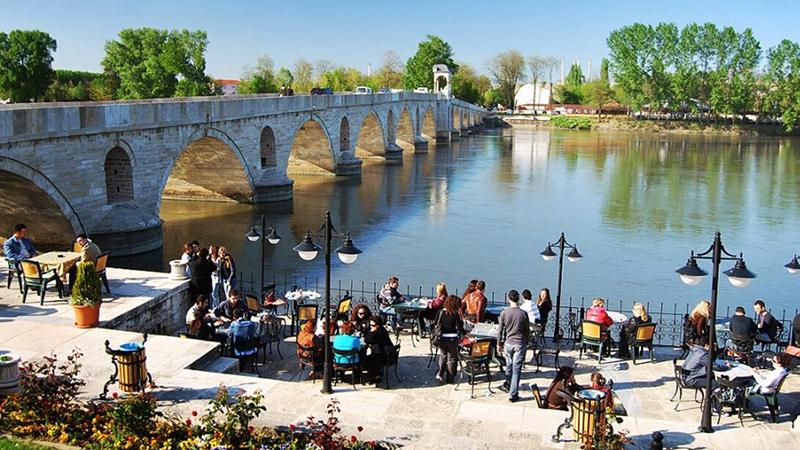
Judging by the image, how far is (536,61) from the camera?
104812mm

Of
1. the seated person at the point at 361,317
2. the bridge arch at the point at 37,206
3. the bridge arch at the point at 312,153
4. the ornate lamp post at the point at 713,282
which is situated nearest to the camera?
the ornate lamp post at the point at 713,282

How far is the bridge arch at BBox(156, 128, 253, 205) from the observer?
26.0 m

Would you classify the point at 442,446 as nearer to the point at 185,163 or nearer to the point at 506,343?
the point at 506,343

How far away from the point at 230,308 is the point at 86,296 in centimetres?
175

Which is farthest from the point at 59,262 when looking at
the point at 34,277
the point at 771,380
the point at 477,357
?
the point at 771,380

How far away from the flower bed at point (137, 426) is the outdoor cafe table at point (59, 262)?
4.03m

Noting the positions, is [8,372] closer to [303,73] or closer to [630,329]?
[630,329]

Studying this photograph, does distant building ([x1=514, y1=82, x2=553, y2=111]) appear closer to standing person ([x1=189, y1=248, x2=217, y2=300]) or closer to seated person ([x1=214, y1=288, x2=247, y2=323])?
standing person ([x1=189, y1=248, x2=217, y2=300])

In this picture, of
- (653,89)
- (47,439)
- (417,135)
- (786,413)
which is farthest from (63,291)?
(653,89)

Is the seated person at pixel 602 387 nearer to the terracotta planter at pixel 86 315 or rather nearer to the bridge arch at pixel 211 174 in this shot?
the terracotta planter at pixel 86 315

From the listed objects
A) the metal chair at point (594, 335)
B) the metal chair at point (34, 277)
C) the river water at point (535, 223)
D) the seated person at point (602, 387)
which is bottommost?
the river water at point (535, 223)

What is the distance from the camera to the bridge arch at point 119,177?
19.8m

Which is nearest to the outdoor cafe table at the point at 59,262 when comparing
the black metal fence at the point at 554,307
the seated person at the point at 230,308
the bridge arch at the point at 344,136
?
the seated person at the point at 230,308

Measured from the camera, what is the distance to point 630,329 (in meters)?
9.73
